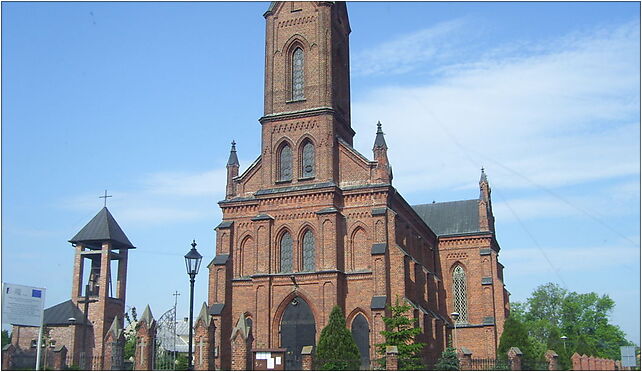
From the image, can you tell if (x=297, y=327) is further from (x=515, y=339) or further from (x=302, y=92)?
(x=515, y=339)

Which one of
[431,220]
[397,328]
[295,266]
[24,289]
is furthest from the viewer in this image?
[431,220]

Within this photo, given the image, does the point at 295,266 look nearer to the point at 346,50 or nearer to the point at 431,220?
the point at 346,50

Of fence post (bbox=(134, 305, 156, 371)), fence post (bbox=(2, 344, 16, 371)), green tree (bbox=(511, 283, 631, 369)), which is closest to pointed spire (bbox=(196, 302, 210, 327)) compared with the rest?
fence post (bbox=(134, 305, 156, 371))

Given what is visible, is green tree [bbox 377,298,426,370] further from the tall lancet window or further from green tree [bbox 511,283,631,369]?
green tree [bbox 511,283,631,369]

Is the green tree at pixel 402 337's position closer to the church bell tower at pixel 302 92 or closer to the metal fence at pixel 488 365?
the metal fence at pixel 488 365

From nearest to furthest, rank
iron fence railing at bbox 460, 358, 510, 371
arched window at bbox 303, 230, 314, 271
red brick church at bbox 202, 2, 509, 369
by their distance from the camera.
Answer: iron fence railing at bbox 460, 358, 510, 371 → red brick church at bbox 202, 2, 509, 369 → arched window at bbox 303, 230, 314, 271

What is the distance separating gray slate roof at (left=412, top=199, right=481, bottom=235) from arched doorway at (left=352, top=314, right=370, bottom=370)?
19.5m

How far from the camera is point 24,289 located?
26859 millimetres

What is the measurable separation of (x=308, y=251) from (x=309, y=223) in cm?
162

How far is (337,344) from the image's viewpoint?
33.2 m

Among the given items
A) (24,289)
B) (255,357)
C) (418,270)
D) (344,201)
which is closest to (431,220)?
(418,270)

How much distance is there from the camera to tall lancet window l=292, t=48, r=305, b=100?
42.0 m

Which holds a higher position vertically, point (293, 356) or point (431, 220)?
point (431, 220)

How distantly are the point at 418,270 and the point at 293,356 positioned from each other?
Answer: 1037 cm
